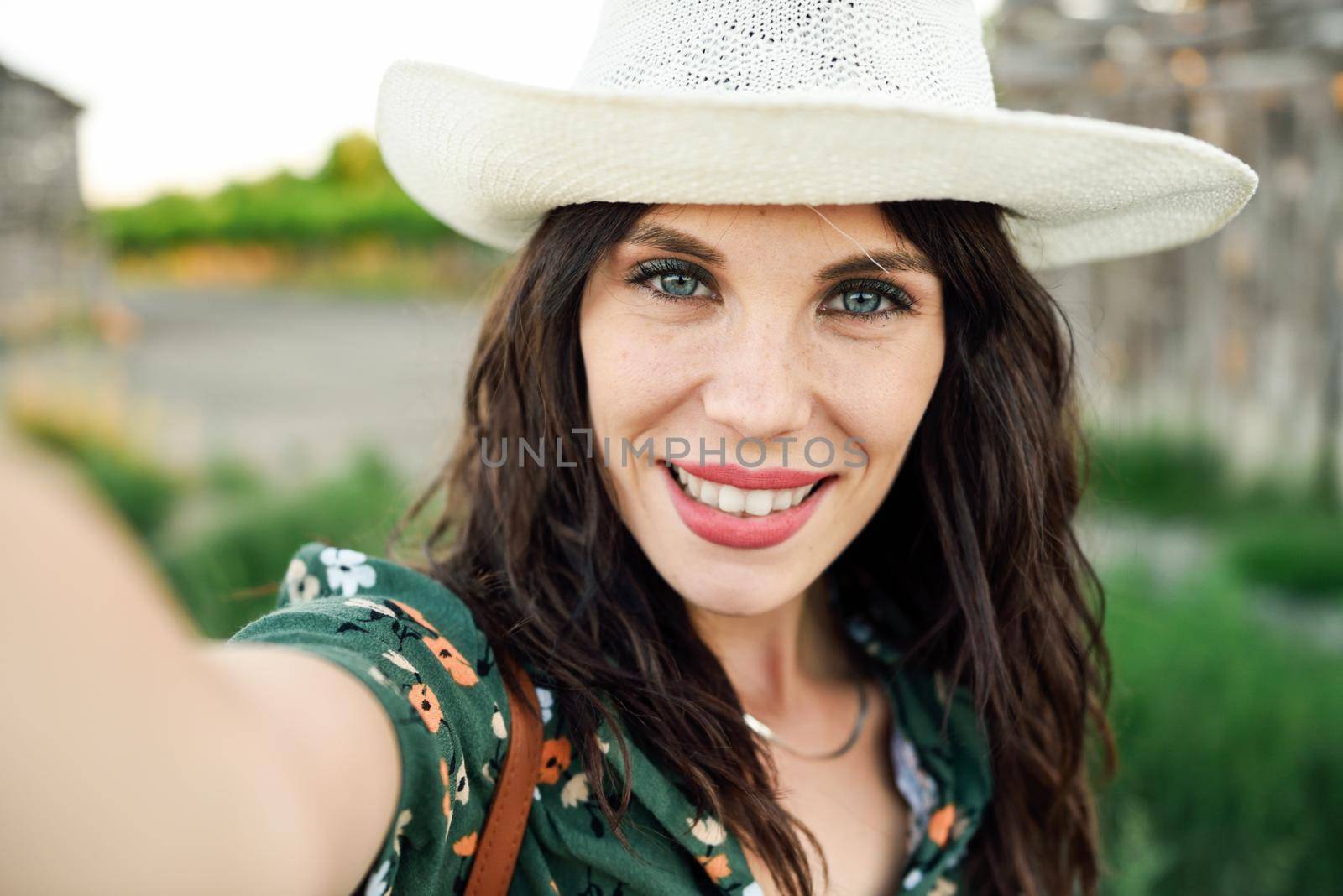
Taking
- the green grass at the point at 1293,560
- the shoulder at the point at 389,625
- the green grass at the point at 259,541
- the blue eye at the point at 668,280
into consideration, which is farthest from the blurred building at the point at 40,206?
the green grass at the point at 1293,560

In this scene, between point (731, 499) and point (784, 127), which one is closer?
point (784, 127)

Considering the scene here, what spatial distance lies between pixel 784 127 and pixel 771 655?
0.97m

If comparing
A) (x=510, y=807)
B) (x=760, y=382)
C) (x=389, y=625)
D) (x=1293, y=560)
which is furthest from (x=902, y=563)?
(x=1293, y=560)

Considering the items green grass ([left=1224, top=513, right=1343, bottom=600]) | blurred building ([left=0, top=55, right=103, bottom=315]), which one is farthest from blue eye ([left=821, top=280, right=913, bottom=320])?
blurred building ([left=0, top=55, right=103, bottom=315])

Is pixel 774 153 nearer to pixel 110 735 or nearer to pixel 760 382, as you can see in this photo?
pixel 760 382

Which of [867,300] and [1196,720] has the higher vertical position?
[867,300]

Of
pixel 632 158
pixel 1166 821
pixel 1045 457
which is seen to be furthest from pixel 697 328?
pixel 1166 821

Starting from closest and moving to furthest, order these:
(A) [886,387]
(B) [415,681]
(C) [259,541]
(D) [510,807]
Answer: (B) [415,681] < (D) [510,807] < (A) [886,387] < (C) [259,541]

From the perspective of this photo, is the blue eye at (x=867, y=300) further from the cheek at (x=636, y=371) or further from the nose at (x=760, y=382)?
the cheek at (x=636, y=371)

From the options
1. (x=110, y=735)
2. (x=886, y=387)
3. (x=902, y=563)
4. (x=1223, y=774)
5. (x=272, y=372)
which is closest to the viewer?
(x=110, y=735)

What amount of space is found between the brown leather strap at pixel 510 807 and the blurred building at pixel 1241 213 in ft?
13.9

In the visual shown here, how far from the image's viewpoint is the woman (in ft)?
3.12

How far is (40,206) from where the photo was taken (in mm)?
6309

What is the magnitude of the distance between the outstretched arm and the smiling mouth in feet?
2.52
